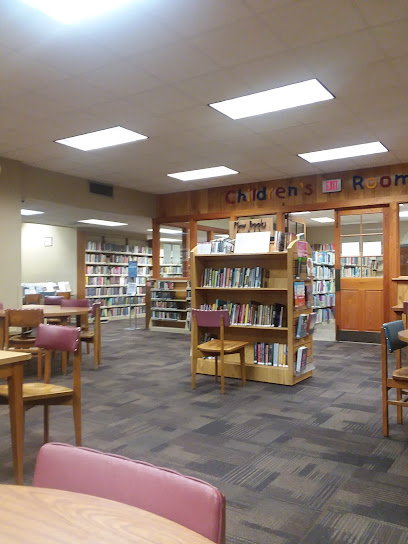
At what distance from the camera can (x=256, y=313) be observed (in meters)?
5.29

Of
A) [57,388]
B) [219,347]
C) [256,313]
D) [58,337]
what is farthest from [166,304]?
[57,388]

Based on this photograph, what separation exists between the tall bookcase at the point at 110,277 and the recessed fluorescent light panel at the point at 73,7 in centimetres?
997

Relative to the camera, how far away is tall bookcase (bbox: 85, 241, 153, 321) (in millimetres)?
13109

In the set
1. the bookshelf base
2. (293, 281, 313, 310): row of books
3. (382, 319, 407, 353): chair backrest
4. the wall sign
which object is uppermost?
the wall sign

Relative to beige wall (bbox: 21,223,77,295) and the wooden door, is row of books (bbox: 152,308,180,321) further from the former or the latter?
beige wall (bbox: 21,223,77,295)

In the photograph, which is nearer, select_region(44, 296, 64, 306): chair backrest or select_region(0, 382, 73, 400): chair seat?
select_region(0, 382, 73, 400): chair seat

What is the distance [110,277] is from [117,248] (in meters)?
0.91

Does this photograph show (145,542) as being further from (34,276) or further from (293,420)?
(34,276)

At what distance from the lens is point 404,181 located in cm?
774

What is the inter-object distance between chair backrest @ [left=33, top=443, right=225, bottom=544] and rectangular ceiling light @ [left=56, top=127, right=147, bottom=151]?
5479 mm

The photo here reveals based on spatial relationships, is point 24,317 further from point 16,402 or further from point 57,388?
point 16,402

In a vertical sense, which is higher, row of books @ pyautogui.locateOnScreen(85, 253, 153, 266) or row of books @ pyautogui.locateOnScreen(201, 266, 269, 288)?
row of books @ pyautogui.locateOnScreen(85, 253, 153, 266)

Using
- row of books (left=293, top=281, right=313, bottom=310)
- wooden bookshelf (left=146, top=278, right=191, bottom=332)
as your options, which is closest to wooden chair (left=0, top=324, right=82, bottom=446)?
row of books (left=293, top=281, right=313, bottom=310)

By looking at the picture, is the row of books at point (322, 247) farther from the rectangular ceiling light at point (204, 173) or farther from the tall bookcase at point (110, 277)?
the rectangular ceiling light at point (204, 173)
